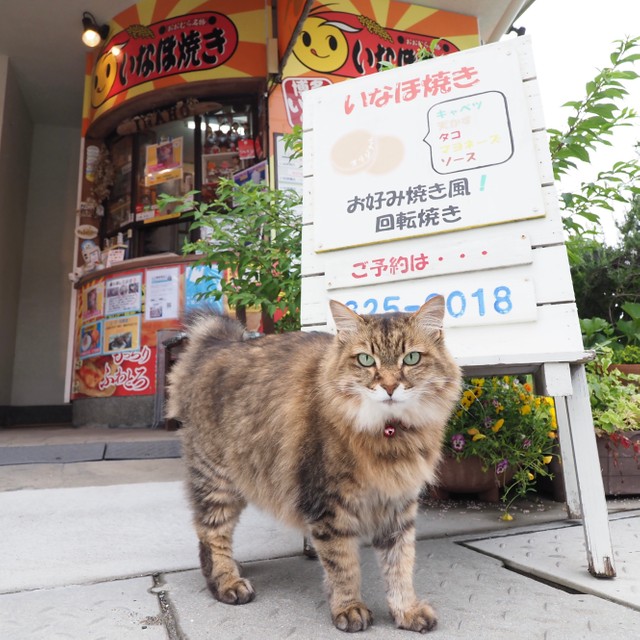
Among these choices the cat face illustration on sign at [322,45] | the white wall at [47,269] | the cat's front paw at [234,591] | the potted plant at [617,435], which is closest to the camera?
the cat's front paw at [234,591]

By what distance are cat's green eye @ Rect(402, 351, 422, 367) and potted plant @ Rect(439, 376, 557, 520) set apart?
1.15m

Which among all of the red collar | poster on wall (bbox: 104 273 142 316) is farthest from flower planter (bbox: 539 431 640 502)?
poster on wall (bbox: 104 273 142 316)

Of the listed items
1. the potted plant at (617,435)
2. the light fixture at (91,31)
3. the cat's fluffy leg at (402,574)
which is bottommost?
the cat's fluffy leg at (402,574)

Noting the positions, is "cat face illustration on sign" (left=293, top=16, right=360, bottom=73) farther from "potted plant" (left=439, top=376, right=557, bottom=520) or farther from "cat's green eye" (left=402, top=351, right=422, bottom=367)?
"cat's green eye" (left=402, top=351, right=422, bottom=367)

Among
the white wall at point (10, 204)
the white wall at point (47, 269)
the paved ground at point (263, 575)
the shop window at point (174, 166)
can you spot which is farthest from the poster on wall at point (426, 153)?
the white wall at point (47, 269)

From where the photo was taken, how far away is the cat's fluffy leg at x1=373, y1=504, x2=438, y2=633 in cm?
138

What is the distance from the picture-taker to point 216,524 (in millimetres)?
1775

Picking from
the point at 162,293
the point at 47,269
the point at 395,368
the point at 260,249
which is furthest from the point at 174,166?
the point at 395,368

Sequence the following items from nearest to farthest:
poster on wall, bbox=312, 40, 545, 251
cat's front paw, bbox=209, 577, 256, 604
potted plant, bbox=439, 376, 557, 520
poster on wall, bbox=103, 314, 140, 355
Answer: cat's front paw, bbox=209, 577, 256, 604, poster on wall, bbox=312, 40, 545, 251, potted plant, bbox=439, 376, 557, 520, poster on wall, bbox=103, 314, 140, 355

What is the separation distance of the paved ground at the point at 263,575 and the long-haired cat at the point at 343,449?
5.0 inches

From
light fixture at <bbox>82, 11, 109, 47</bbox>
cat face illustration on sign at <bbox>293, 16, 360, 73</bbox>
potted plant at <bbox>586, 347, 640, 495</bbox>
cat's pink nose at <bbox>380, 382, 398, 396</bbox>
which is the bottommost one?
potted plant at <bbox>586, 347, 640, 495</bbox>

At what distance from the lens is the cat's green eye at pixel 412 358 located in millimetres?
1468

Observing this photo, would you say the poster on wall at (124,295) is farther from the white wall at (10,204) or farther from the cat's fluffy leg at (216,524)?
the cat's fluffy leg at (216,524)

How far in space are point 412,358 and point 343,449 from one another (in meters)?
0.32
